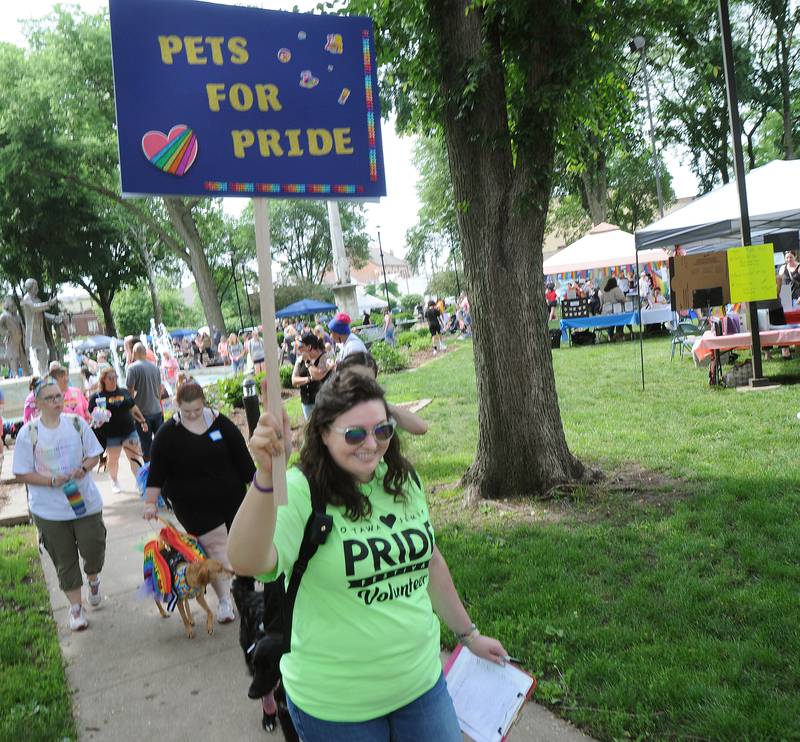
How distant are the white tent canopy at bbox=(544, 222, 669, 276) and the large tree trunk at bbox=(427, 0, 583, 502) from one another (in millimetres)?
13730

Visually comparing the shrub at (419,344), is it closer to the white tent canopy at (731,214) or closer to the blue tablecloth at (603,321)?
the blue tablecloth at (603,321)

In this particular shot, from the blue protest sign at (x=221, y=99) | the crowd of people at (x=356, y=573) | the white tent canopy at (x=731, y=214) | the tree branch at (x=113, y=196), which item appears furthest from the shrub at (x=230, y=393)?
the tree branch at (x=113, y=196)

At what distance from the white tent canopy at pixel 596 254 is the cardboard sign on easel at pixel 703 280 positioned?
8.99 meters

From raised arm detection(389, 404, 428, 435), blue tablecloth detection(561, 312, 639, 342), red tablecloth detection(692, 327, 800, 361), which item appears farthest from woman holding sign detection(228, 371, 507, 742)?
blue tablecloth detection(561, 312, 639, 342)

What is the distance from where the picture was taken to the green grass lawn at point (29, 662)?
12.4ft

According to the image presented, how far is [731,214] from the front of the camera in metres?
10.9

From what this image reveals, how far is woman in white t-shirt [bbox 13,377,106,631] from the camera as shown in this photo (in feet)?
16.5

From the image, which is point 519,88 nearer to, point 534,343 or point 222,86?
point 534,343

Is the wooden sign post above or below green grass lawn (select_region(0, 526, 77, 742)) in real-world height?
above

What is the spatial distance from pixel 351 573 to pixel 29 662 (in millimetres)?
3632

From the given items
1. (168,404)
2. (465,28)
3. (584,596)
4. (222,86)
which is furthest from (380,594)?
(168,404)

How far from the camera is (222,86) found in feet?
7.98

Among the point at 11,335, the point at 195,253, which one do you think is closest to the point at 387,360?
the point at 11,335

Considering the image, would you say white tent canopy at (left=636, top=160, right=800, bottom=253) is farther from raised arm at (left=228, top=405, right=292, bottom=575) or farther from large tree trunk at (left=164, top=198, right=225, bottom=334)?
large tree trunk at (left=164, top=198, right=225, bottom=334)
